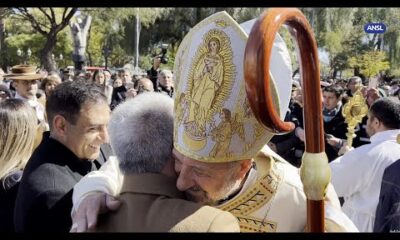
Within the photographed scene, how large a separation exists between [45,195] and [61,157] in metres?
0.24

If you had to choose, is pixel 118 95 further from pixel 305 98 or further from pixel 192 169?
pixel 305 98

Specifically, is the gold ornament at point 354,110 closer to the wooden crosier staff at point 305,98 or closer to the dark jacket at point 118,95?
Result: the wooden crosier staff at point 305,98

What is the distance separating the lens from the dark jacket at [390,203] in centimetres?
241

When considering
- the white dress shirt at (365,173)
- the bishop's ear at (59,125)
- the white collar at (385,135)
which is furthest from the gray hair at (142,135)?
the white collar at (385,135)

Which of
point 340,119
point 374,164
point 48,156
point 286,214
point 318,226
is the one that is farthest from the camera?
point 340,119

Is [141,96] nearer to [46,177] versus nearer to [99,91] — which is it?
[46,177]

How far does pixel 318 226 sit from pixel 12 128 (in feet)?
5.00

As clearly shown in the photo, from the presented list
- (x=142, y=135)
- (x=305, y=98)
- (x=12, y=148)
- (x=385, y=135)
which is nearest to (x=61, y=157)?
(x=12, y=148)

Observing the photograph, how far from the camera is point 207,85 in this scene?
4.34ft

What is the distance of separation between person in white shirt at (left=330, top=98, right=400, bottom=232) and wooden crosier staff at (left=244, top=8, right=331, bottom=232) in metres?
1.87

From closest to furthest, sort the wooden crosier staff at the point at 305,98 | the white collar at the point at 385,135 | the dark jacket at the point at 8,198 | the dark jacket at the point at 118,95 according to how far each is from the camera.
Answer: the wooden crosier staff at the point at 305,98 < the dark jacket at the point at 8,198 < the white collar at the point at 385,135 < the dark jacket at the point at 118,95
